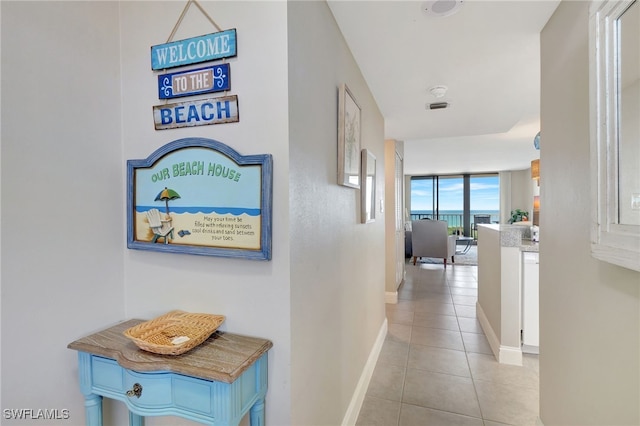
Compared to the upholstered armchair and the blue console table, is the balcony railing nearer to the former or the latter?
the upholstered armchair

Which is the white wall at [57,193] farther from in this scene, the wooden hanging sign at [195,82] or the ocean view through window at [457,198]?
the ocean view through window at [457,198]

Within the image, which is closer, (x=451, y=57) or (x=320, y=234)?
(x=320, y=234)

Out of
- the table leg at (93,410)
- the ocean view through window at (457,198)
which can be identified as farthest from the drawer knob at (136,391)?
the ocean view through window at (457,198)

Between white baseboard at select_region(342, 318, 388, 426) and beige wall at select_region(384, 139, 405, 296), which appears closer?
white baseboard at select_region(342, 318, 388, 426)

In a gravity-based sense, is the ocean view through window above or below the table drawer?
above

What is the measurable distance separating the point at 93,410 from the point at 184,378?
51cm

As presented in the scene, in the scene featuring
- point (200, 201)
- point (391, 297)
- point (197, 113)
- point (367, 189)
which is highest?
point (197, 113)

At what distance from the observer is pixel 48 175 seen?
3.32 ft

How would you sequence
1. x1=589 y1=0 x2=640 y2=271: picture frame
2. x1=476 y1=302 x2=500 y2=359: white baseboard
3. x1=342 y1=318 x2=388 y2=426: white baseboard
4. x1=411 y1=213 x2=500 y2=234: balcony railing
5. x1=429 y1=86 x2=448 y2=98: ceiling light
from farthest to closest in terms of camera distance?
1. x1=411 y1=213 x2=500 y2=234: balcony railing
2. x1=476 y1=302 x2=500 y2=359: white baseboard
3. x1=429 y1=86 x2=448 y2=98: ceiling light
4. x1=342 y1=318 x2=388 y2=426: white baseboard
5. x1=589 y1=0 x2=640 y2=271: picture frame

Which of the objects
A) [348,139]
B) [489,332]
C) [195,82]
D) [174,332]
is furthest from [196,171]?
[489,332]

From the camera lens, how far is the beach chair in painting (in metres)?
1.18

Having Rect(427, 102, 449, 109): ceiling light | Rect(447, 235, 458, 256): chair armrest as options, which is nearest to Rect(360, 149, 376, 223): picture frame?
Rect(427, 102, 449, 109): ceiling light

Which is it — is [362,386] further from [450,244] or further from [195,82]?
[450,244]

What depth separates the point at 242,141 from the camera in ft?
3.51
